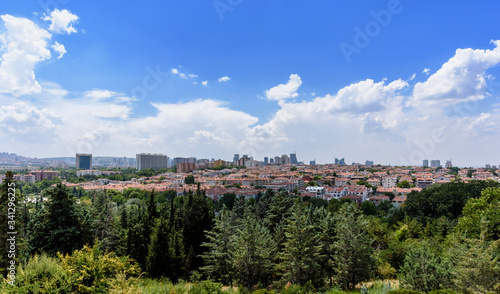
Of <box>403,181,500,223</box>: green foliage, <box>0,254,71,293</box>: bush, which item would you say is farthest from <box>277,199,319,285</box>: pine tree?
<box>403,181,500,223</box>: green foliage

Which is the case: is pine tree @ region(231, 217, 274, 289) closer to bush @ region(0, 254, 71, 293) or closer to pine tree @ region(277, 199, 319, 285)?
pine tree @ region(277, 199, 319, 285)

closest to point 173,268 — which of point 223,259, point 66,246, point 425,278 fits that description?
point 223,259

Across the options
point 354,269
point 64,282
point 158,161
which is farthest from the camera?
point 158,161

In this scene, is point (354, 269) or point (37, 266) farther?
point (354, 269)

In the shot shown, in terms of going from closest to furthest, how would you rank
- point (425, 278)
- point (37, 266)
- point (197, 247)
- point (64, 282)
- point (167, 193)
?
point (64, 282)
point (37, 266)
point (425, 278)
point (197, 247)
point (167, 193)

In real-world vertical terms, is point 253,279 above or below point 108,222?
below

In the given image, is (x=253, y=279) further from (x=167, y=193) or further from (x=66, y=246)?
(x=167, y=193)
